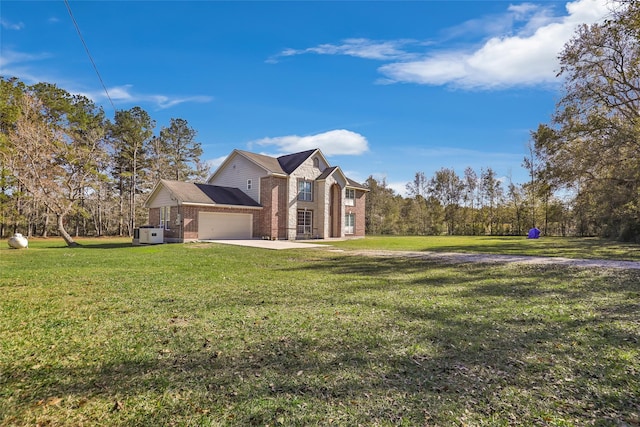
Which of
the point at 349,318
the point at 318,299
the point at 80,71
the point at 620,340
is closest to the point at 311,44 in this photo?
the point at 80,71

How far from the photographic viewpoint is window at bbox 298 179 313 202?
28.7m

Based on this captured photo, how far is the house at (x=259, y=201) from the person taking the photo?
A: 24.5 metres

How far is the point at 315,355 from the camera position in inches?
157

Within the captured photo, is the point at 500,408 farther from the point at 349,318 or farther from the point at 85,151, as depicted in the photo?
the point at 85,151

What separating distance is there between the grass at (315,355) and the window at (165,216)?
57.8 feet

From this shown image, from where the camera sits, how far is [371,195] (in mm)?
52875

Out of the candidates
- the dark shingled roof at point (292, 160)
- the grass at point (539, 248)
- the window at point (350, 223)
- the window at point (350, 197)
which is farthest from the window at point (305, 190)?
the grass at point (539, 248)

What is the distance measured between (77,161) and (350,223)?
21744 mm

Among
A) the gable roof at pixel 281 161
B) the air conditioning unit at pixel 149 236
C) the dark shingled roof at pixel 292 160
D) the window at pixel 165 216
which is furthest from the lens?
the dark shingled roof at pixel 292 160

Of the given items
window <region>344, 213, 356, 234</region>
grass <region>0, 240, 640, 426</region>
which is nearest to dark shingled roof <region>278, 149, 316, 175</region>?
window <region>344, 213, 356, 234</region>

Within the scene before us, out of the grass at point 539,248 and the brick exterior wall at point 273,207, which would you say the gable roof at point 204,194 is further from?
the grass at point 539,248

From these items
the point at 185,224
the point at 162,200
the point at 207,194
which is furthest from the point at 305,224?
the point at 162,200

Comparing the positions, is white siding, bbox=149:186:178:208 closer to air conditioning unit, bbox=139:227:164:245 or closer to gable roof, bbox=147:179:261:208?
gable roof, bbox=147:179:261:208

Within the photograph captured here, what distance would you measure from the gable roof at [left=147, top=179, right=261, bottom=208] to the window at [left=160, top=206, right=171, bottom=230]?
1.58 metres
